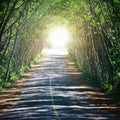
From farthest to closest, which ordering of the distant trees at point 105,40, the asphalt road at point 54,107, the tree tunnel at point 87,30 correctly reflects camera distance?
the tree tunnel at point 87,30 → the distant trees at point 105,40 → the asphalt road at point 54,107

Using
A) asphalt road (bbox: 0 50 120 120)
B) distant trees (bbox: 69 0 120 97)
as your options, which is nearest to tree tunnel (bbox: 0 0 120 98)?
distant trees (bbox: 69 0 120 97)

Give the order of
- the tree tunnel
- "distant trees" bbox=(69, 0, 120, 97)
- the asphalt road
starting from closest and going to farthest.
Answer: the asphalt road < "distant trees" bbox=(69, 0, 120, 97) < the tree tunnel

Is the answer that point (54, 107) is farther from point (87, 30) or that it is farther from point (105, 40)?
point (87, 30)

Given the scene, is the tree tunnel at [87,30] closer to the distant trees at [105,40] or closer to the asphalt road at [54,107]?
the distant trees at [105,40]

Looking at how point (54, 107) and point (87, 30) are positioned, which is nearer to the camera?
point (54, 107)

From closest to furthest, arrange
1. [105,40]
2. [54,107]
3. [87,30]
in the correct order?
[54,107]
[105,40]
[87,30]

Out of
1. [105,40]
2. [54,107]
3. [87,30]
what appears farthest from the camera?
[87,30]

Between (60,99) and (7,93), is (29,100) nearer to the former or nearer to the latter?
(60,99)

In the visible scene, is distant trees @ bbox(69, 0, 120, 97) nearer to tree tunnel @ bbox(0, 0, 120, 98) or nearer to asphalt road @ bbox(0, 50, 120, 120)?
tree tunnel @ bbox(0, 0, 120, 98)

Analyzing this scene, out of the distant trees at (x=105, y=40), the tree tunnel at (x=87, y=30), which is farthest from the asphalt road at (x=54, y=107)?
the tree tunnel at (x=87, y=30)

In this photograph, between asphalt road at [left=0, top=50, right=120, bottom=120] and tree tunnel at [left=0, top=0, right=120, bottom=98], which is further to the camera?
tree tunnel at [left=0, top=0, right=120, bottom=98]

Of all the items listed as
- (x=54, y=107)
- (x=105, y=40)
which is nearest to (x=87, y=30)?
(x=105, y=40)

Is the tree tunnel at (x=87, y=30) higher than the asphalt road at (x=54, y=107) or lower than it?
higher

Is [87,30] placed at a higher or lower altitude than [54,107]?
Result: higher
